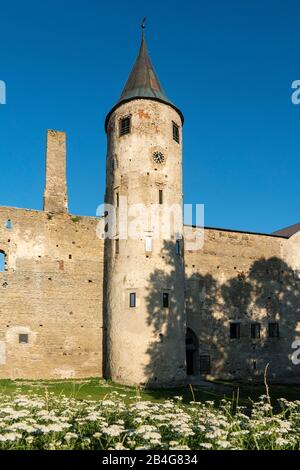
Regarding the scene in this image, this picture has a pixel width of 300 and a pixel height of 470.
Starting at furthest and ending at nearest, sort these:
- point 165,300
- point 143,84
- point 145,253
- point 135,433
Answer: point 143,84
point 145,253
point 165,300
point 135,433

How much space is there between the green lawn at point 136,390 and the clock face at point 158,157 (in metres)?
12.6

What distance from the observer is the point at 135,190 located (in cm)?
2362

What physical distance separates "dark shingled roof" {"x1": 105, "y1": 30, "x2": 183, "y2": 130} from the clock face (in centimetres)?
333

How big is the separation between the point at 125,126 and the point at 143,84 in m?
3.09

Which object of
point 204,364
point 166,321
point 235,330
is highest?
point 166,321

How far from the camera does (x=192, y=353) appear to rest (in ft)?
89.4

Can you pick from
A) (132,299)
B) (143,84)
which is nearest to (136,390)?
(132,299)

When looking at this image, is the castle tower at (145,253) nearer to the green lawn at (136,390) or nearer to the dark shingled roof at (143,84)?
the dark shingled roof at (143,84)

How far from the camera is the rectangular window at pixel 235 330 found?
28516 mm

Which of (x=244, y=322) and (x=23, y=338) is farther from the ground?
(x=244, y=322)

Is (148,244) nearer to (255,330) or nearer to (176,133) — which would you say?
(176,133)

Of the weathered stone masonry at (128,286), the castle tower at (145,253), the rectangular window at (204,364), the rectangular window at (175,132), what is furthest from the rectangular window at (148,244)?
the rectangular window at (204,364)

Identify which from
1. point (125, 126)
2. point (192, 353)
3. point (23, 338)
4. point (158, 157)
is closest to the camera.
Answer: point (23, 338)

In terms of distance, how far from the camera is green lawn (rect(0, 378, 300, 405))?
18.6 metres
